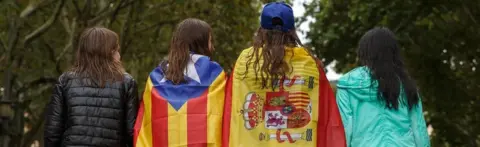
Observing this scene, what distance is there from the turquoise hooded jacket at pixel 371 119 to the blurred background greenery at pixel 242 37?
372 inches

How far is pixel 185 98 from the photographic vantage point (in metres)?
6.74

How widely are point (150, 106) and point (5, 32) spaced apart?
41.9ft

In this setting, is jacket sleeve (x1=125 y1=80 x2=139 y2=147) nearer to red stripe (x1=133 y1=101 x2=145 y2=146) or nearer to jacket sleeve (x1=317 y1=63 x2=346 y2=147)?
red stripe (x1=133 y1=101 x2=145 y2=146)

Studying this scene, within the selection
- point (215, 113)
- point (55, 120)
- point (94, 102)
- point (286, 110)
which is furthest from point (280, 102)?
point (55, 120)

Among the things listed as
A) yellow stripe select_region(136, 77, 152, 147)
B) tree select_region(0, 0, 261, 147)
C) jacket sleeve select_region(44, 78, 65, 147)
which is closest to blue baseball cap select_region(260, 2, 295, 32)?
yellow stripe select_region(136, 77, 152, 147)

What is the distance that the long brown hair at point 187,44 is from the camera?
6.82m

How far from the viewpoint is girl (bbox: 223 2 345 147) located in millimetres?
6645

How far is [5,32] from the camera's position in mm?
19109

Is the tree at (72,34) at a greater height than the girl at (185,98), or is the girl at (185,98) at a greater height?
the tree at (72,34)

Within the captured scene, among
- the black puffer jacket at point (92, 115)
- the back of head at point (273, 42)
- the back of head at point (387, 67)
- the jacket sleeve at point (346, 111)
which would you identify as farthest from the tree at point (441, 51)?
the black puffer jacket at point (92, 115)

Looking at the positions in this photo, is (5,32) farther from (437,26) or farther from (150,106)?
(150,106)

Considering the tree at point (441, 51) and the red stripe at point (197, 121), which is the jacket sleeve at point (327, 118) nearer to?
the red stripe at point (197, 121)

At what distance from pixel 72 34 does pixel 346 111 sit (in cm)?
1222

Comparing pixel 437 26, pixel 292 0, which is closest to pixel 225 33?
pixel 292 0
